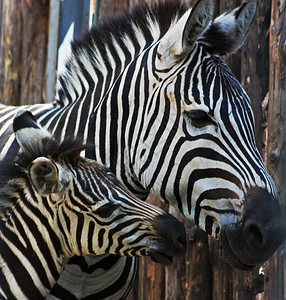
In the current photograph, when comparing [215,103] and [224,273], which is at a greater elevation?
[215,103]

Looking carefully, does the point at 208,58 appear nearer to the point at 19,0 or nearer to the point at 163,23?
the point at 163,23

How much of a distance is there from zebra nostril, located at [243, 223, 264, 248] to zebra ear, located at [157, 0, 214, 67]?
1409 mm

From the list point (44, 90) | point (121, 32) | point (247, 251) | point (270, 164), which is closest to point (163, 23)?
point (121, 32)

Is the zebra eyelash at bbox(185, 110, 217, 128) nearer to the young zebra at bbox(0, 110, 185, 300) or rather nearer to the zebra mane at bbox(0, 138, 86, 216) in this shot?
the young zebra at bbox(0, 110, 185, 300)

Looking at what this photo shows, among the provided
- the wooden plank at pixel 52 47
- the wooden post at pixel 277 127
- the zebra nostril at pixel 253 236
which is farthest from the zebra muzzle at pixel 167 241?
the wooden plank at pixel 52 47

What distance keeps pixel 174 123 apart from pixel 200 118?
0.72 ft

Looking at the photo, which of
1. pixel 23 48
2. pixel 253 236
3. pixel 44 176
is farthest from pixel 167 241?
pixel 23 48

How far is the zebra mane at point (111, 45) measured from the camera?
195 inches

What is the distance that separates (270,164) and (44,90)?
6.34 m

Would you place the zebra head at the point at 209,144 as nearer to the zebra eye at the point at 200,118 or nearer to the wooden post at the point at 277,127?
the zebra eye at the point at 200,118

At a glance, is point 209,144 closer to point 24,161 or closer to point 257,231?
point 257,231

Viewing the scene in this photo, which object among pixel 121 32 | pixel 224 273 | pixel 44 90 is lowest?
pixel 224 273

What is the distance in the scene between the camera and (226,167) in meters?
4.07

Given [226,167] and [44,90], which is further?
[44,90]
